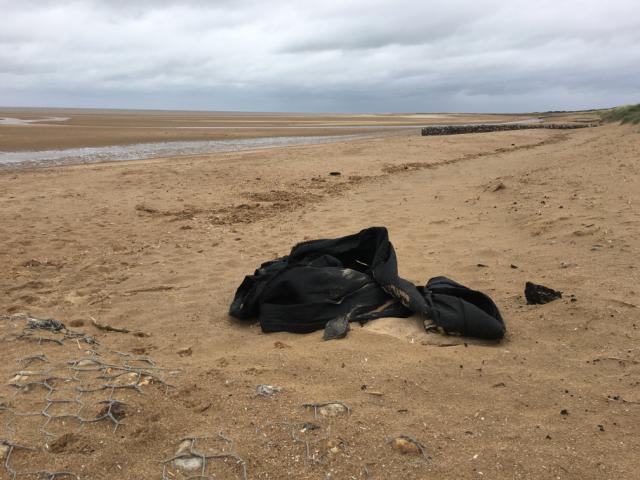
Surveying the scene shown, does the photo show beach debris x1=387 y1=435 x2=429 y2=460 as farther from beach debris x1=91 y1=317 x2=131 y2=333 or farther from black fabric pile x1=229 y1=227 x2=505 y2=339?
beach debris x1=91 y1=317 x2=131 y2=333

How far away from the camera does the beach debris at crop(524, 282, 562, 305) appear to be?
3.92 metres

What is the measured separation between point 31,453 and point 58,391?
507mm

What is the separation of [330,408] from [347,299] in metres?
1.46

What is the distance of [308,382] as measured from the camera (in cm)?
298

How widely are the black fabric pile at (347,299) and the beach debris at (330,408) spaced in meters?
0.95

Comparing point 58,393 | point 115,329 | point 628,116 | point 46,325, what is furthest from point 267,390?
point 628,116

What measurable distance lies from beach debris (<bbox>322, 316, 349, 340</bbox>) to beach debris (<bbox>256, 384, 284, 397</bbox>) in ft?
2.68

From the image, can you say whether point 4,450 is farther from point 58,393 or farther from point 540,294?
point 540,294

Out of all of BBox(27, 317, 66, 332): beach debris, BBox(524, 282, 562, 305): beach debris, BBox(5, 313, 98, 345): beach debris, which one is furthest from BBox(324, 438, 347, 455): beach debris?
BBox(27, 317, 66, 332): beach debris

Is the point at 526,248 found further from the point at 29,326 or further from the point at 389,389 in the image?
the point at 29,326

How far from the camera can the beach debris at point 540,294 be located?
392cm

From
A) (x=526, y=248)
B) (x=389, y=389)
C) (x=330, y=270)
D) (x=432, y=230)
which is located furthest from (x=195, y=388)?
(x=432, y=230)

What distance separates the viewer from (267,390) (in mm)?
2852

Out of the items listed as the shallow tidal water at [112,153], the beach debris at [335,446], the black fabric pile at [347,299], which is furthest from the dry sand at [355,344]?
the shallow tidal water at [112,153]
